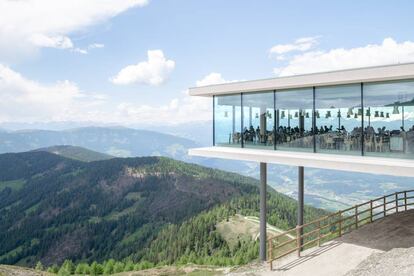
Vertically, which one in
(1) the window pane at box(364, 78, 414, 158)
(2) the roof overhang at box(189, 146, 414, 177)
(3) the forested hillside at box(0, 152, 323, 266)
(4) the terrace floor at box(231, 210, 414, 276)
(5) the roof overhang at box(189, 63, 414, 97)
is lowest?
(3) the forested hillside at box(0, 152, 323, 266)

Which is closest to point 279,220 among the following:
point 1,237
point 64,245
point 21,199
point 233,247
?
point 233,247

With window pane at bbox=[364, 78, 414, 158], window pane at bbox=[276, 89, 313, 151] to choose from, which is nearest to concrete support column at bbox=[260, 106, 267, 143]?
window pane at bbox=[276, 89, 313, 151]

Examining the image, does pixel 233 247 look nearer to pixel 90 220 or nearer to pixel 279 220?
pixel 279 220

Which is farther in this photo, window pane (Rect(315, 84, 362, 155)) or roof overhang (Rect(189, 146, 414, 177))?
window pane (Rect(315, 84, 362, 155))

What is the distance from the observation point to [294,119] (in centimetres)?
1881

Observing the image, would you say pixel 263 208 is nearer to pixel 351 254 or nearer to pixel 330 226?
pixel 330 226

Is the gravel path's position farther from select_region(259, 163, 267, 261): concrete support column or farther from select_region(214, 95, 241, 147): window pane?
select_region(214, 95, 241, 147): window pane

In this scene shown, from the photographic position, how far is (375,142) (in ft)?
53.0

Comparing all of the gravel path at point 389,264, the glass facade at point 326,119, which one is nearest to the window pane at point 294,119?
the glass facade at point 326,119

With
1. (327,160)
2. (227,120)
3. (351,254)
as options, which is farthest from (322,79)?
(351,254)

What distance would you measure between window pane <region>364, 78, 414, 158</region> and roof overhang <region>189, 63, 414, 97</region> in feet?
1.44

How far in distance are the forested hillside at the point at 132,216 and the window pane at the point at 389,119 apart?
278ft

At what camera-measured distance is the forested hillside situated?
418 feet

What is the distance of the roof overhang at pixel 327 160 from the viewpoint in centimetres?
1444
